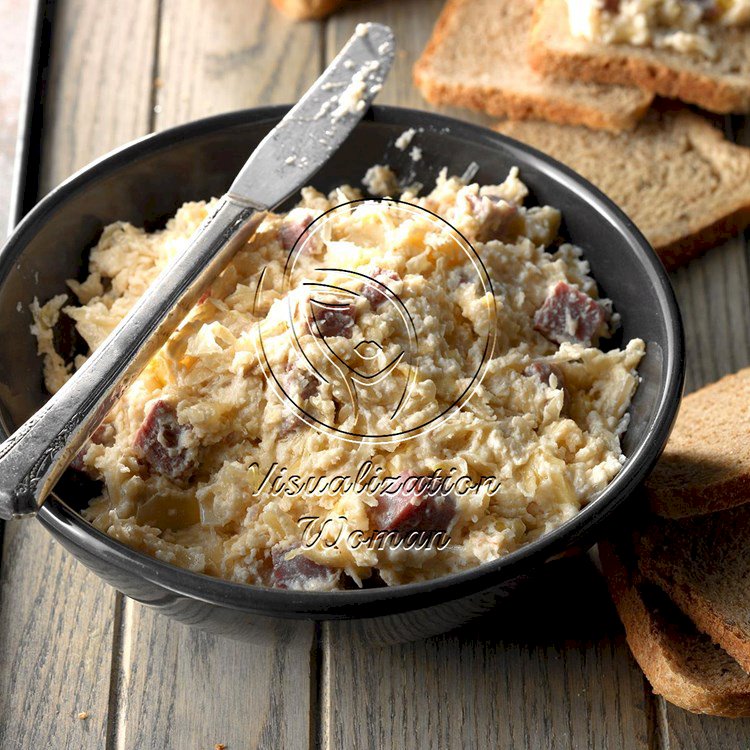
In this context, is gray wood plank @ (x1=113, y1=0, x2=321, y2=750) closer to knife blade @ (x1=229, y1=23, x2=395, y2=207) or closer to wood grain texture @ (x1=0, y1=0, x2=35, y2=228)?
knife blade @ (x1=229, y1=23, x2=395, y2=207)

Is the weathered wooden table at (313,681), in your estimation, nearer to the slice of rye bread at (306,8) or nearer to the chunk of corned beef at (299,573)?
the chunk of corned beef at (299,573)

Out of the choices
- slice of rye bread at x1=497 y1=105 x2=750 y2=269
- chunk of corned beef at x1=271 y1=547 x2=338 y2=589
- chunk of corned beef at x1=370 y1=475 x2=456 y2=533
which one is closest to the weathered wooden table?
chunk of corned beef at x1=271 y1=547 x2=338 y2=589

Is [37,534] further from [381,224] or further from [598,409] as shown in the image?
[598,409]

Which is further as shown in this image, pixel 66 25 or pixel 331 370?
pixel 66 25

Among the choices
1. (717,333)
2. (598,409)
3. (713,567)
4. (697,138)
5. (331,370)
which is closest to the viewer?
(331,370)

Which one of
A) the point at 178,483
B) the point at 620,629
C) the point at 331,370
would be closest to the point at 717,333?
the point at 620,629

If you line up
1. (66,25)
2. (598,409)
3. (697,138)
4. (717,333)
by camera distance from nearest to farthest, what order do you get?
(598,409), (717,333), (697,138), (66,25)
